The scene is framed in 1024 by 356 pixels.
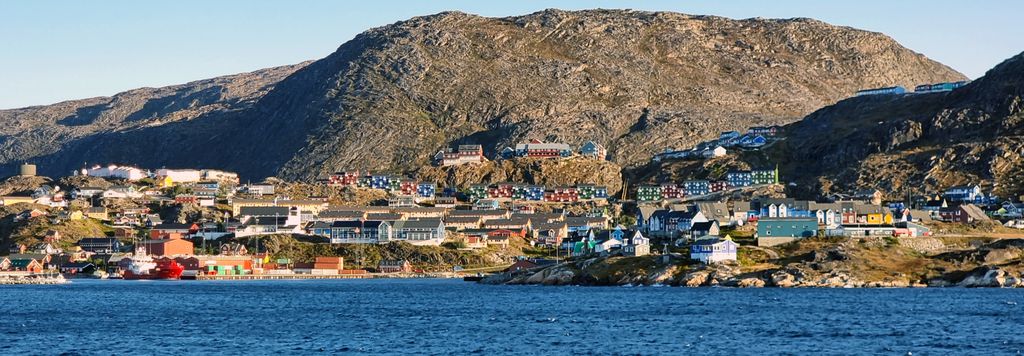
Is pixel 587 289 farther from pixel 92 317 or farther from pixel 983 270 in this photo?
pixel 92 317

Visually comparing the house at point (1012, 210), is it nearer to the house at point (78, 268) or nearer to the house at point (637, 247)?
the house at point (637, 247)

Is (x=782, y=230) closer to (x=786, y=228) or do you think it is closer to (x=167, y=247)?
Result: (x=786, y=228)

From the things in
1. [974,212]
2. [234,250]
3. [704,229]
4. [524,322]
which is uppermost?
[974,212]

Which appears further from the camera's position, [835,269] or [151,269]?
[151,269]

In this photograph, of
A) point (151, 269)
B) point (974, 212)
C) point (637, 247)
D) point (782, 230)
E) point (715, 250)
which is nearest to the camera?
point (715, 250)

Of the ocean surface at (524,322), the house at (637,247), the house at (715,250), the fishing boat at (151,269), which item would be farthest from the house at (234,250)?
the house at (715,250)

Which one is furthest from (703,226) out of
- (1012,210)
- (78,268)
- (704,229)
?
(78,268)

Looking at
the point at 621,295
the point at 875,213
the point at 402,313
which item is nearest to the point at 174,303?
the point at 402,313
